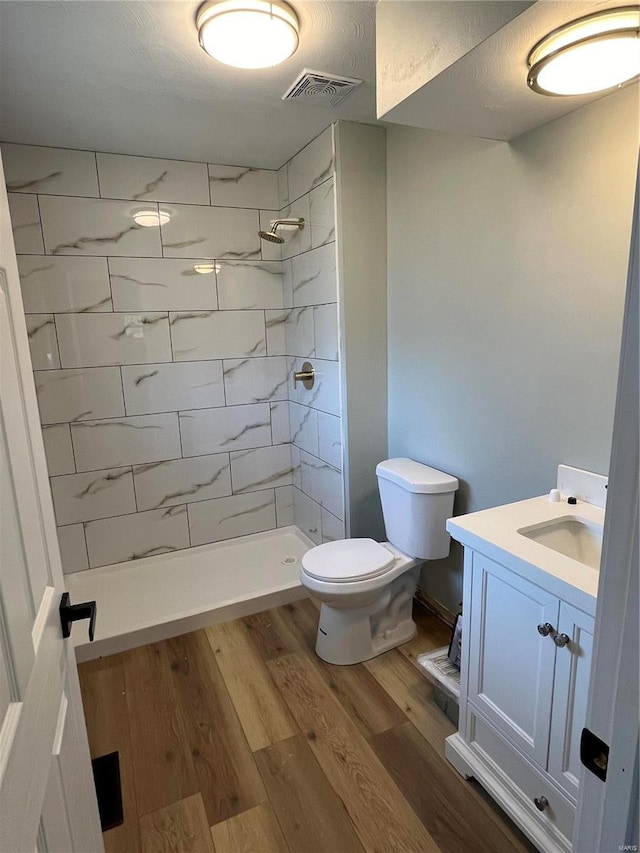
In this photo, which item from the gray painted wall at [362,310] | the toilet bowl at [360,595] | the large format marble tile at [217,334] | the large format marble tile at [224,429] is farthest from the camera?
the large format marble tile at [224,429]

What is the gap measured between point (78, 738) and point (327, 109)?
7.75 feet

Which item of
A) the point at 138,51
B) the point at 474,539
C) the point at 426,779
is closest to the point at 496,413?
the point at 474,539

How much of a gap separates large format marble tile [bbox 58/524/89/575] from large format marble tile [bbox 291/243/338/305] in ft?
6.02

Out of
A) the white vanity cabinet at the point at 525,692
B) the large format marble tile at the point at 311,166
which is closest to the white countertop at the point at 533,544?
the white vanity cabinet at the point at 525,692

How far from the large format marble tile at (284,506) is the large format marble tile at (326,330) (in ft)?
3.48

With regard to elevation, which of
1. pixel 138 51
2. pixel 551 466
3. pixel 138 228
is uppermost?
pixel 138 51

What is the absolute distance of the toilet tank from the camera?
2.06 m

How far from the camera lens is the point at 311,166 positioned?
2.52m

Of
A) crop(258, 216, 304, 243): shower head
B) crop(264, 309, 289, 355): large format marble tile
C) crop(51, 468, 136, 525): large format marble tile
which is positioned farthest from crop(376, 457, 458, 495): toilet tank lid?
crop(51, 468, 136, 525): large format marble tile

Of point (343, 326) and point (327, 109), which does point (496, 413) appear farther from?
point (327, 109)

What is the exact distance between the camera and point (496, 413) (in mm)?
1896

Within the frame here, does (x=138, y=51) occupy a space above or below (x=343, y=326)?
above

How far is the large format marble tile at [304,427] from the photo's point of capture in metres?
2.88

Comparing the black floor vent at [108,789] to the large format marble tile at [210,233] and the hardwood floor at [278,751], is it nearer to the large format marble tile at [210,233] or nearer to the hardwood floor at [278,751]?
the hardwood floor at [278,751]
